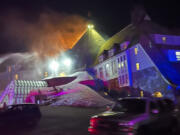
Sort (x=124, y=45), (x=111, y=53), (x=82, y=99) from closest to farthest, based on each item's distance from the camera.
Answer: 1. (x=82, y=99)
2. (x=124, y=45)
3. (x=111, y=53)

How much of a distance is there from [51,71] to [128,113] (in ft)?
161

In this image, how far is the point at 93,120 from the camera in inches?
295

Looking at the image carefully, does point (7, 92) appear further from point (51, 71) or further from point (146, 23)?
point (146, 23)

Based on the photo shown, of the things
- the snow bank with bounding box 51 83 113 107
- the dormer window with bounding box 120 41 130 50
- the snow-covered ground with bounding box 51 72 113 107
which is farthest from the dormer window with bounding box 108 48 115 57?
the snow bank with bounding box 51 83 113 107

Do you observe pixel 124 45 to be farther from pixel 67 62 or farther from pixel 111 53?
pixel 67 62

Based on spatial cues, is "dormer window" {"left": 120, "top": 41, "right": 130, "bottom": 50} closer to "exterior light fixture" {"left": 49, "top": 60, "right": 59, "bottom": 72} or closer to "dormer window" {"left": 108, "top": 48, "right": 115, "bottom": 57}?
"dormer window" {"left": 108, "top": 48, "right": 115, "bottom": 57}

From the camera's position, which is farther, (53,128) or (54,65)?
(54,65)

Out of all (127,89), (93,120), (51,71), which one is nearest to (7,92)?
(51,71)

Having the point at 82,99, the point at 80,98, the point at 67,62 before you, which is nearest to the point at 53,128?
the point at 82,99

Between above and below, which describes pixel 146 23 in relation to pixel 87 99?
above

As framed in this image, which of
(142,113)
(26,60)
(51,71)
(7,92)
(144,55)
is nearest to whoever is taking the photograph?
(142,113)

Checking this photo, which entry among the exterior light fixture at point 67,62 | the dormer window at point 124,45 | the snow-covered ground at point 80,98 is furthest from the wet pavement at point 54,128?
the exterior light fixture at point 67,62

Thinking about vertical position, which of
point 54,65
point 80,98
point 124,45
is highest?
point 124,45

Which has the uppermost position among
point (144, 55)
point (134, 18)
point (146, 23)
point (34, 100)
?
point (134, 18)
